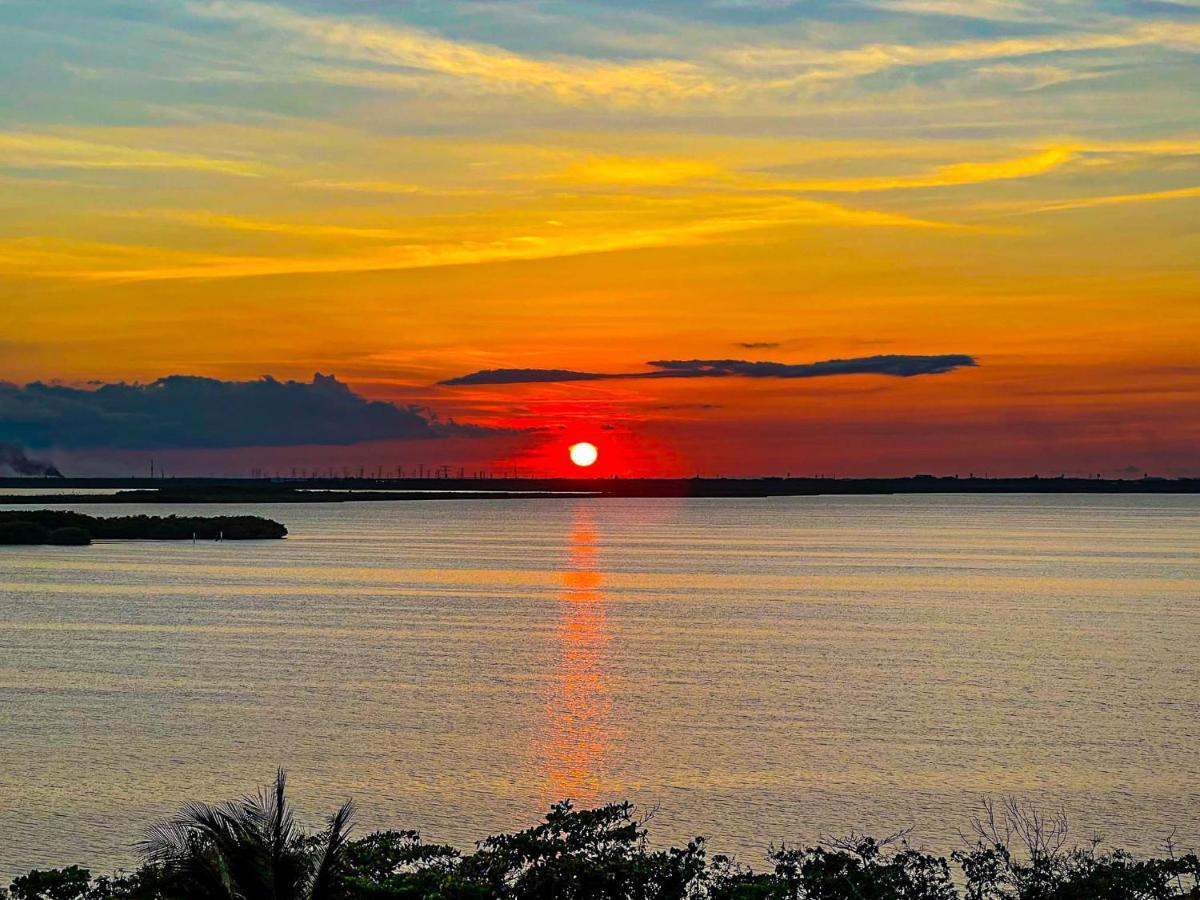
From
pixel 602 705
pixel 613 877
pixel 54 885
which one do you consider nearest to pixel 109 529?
pixel 602 705

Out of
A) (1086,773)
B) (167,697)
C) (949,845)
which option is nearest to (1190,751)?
(1086,773)

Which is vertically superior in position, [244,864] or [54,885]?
[244,864]

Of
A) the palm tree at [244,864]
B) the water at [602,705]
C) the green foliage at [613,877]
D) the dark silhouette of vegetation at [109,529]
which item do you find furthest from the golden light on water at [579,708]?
the dark silhouette of vegetation at [109,529]

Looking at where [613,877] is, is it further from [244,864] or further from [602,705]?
[602,705]

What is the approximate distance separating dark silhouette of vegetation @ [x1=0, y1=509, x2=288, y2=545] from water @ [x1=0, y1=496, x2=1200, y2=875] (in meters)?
66.8

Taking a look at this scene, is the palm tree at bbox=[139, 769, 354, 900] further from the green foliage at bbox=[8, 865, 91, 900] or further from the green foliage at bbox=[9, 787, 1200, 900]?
the green foliage at bbox=[8, 865, 91, 900]

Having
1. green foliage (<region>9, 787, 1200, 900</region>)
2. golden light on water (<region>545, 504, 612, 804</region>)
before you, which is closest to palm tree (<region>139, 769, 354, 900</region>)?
green foliage (<region>9, 787, 1200, 900</region>)

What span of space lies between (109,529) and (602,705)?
148m

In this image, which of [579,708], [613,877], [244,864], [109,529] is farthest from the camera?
[109,529]

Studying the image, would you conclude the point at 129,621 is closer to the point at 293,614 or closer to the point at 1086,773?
the point at 293,614

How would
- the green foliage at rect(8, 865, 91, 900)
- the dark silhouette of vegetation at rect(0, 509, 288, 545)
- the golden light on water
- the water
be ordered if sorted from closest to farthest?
the green foliage at rect(8, 865, 91, 900) → the water → the golden light on water → the dark silhouette of vegetation at rect(0, 509, 288, 545)

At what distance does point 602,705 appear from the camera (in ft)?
184

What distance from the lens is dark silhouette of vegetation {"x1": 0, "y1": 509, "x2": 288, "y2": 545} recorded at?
179 metres

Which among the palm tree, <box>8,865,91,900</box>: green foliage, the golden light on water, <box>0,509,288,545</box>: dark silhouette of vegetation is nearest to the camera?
the palm tree
